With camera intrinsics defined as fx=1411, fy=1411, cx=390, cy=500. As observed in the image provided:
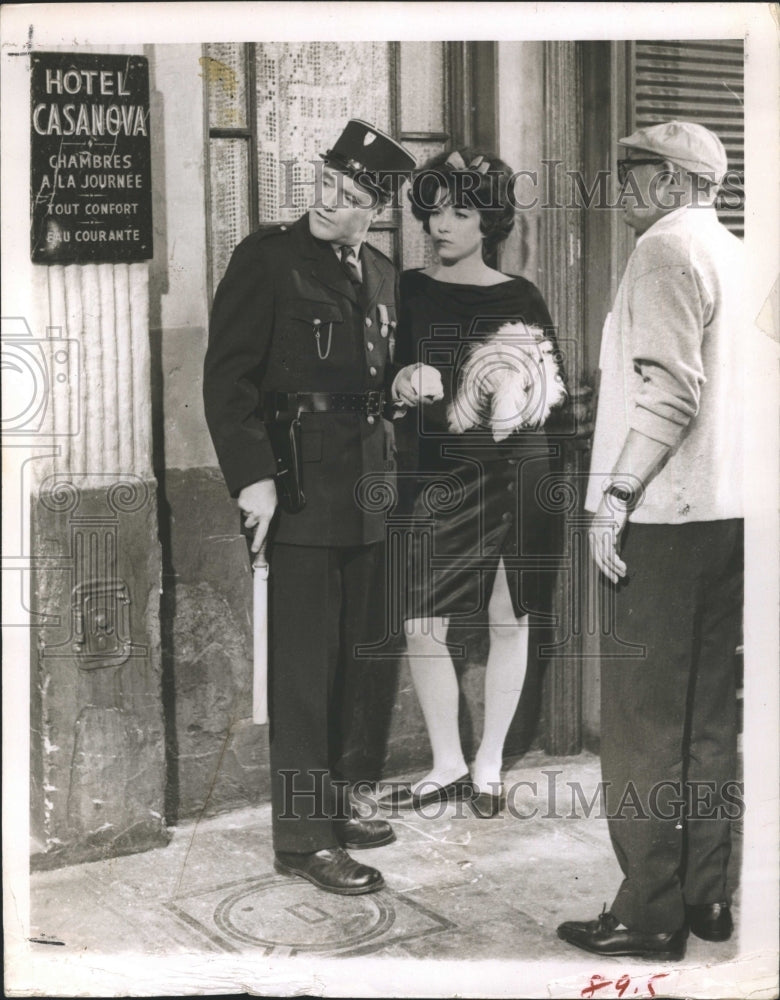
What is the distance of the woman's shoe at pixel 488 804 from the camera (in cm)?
437

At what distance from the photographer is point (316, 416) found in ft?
13.7

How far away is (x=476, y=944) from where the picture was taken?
13.8 feet

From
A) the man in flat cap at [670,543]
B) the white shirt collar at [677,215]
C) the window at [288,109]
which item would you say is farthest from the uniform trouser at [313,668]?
the white shirt collar at [677,215]

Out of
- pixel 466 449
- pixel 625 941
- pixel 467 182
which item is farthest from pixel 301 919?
pixel 467 182

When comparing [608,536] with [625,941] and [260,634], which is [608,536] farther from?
[625,941]

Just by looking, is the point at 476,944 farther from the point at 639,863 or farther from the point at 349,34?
the point at 349,34

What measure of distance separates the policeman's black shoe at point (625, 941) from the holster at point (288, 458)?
1.52m

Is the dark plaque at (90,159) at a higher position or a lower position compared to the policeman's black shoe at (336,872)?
higher

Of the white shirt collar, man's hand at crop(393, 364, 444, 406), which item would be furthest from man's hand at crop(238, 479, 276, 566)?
the white shirt collar

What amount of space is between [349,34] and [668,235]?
→ 43.5 inches

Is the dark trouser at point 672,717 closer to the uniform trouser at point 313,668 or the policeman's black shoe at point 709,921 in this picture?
the policeman's black shoe at point 709,921

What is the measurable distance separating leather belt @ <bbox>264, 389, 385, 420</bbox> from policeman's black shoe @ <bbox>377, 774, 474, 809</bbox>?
119 cm

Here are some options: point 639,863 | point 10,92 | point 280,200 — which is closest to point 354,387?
point 280,200

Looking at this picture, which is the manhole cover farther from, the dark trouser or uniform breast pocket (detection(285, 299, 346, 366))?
uniform breast pocket (detection(285, 299, 346, 366))
